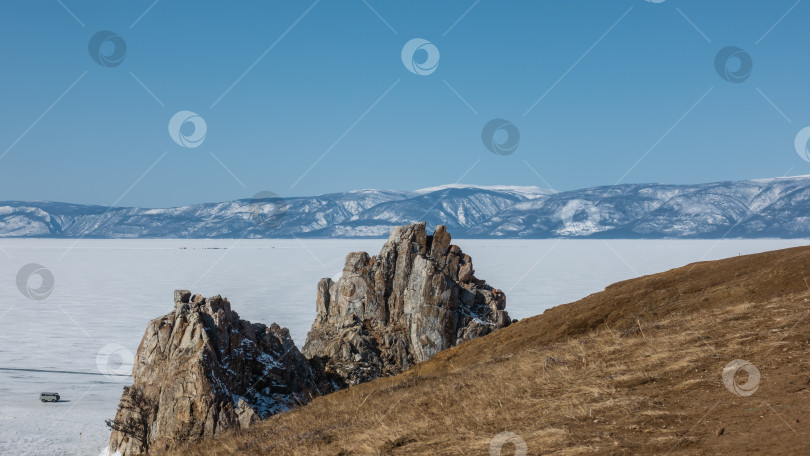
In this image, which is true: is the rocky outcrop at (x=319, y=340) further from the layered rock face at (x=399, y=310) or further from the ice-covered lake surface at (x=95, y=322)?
the ice-covered lake surface at (x=95, y=322)

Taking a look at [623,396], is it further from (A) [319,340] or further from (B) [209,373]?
(A) [319,340]

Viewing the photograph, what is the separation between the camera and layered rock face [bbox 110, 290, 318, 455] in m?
23.3

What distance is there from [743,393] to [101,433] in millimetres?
29844

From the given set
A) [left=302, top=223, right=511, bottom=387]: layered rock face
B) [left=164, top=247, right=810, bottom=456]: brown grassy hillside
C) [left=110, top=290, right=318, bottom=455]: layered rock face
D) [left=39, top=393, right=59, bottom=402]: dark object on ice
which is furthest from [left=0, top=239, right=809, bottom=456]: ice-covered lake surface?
[left=164, top=247, right=810, bottom=456]: brown grassy hillside

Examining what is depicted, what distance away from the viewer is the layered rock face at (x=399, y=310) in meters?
36.1

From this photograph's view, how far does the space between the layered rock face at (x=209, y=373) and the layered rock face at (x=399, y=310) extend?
402 centimetres

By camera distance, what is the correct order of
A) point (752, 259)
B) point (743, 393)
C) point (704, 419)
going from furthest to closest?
point (752, 259), point (743, 393), point (704, 419)

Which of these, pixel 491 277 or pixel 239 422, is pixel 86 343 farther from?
pixel 491 277

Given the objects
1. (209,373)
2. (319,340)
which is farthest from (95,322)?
(209,373)

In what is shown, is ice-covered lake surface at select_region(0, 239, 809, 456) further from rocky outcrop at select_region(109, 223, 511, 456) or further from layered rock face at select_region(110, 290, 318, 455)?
rocky outcrop at select_region(109, 223, 511, 456)

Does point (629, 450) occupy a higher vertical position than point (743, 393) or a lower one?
lower

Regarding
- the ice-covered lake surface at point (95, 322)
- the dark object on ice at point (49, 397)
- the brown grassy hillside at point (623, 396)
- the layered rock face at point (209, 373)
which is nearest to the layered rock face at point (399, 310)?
the layered rock face at point (209, 373)

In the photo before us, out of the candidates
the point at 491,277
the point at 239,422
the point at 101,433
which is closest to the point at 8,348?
the point at 101,433

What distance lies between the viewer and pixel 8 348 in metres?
52.5
